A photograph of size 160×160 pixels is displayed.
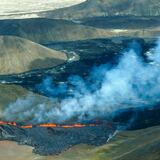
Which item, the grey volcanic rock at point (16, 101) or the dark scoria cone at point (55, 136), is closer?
the dark scoria cone at point (55, 136)

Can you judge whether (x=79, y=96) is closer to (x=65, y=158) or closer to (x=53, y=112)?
(x=53, y=112)

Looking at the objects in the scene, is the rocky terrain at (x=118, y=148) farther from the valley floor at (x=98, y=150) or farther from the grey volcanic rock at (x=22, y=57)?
the grey volcanic rock at (x=22, y=57)

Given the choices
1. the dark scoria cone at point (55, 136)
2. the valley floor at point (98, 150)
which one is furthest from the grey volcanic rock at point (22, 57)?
the valley floor at point (98, 150)

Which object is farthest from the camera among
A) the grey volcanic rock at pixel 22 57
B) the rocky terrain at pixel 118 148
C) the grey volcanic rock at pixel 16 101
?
the grey volcanic rock at pixel 22 57

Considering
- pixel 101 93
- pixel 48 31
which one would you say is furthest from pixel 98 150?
pixel 48 31

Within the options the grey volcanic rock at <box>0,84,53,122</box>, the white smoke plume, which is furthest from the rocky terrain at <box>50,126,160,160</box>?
the grey volcanic rock at <box>0,84,53,122</box>

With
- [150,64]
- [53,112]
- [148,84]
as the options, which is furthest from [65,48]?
[53,112]

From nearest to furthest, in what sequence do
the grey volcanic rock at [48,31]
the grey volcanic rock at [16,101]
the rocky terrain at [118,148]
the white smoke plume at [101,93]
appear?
the rocky terrain at [118,148] → the grey volcanic rock at [16,101] → the white smoke plume at [101,93] → the grey volcanic rock at [48,31]
